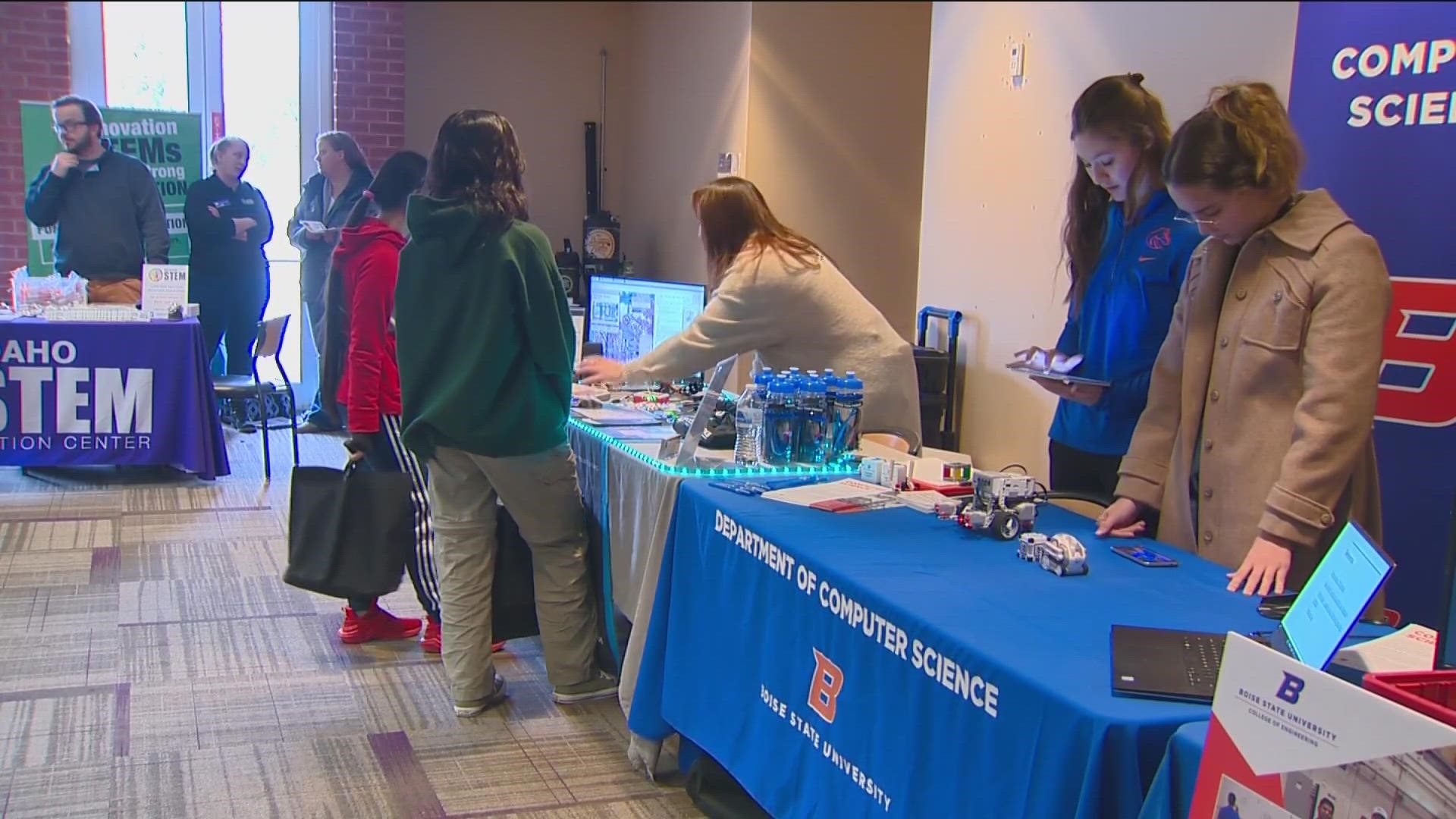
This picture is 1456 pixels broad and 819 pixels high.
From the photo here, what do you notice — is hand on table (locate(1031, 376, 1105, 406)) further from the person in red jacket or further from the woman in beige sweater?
the person in red jacket

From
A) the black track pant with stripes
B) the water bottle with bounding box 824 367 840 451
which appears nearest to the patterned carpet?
the black track pant with stripes

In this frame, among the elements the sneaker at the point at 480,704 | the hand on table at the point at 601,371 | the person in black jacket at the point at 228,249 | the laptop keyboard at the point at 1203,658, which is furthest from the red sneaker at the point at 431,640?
the person in black jacket at the point at 228,249

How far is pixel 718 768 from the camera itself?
243cm

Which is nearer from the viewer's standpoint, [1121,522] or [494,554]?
[1121,522]

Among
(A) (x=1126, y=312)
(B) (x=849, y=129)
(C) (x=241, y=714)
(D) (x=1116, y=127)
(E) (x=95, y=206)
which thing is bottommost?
(C) (x=241, y=714)

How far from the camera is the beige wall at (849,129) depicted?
5867 mm

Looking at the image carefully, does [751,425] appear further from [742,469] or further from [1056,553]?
[1056,553]

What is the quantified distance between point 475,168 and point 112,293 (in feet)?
11.4

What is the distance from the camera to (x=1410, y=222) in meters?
2.60

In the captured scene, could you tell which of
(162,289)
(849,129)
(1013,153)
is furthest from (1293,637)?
(849,129)

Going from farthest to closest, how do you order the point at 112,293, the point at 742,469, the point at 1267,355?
the point at 112,293, the point at 742,469, the point at 1267,355

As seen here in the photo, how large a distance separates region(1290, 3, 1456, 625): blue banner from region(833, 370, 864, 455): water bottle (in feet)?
3.78

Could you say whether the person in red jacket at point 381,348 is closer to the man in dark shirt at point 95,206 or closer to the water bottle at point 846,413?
the water bottle at point 846,413

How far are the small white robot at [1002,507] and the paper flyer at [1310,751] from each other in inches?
36.3
